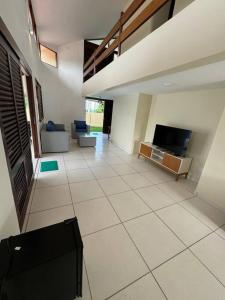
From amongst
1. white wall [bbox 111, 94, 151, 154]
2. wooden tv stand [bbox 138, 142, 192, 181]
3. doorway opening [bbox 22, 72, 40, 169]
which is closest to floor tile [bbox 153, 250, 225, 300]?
wooden tv stand [bbox 138, 142, 192, 181]

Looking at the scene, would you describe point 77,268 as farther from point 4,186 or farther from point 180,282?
point 180,282

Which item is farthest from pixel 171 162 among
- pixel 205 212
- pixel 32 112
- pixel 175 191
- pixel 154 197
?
pixel 32 112

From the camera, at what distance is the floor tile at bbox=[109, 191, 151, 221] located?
209 centimetres

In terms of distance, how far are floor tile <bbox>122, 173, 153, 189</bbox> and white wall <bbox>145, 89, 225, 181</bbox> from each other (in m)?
1.26

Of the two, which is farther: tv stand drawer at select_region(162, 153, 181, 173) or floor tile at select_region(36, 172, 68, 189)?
tv stand drawer at select_region(162, 153, 181, 173)

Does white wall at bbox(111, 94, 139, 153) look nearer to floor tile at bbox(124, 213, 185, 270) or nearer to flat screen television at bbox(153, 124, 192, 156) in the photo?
flat screen television at bbox(153, 124, 192, 156)

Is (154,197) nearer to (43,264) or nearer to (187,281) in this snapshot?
(187,281)

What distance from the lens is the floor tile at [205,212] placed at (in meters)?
2.10

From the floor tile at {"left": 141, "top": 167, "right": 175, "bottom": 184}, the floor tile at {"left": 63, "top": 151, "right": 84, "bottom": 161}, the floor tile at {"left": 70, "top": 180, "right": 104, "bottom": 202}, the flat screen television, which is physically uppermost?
the flat screen television

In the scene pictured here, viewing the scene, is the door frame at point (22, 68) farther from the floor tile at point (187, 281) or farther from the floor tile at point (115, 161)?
the floor tile at point (115, 161)

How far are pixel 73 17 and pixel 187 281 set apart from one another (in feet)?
20.4

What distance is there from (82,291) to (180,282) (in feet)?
3.06

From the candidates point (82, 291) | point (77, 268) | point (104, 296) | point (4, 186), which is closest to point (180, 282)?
point (104, 296)

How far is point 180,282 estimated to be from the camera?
131cm
